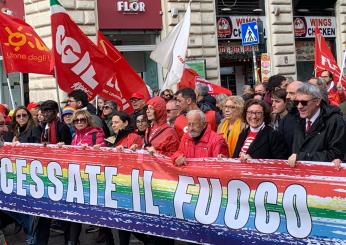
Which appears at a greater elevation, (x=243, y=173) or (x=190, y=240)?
(x=243, y=173)

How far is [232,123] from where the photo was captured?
19.2 ft

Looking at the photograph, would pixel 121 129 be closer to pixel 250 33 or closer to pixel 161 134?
pixel 161 134

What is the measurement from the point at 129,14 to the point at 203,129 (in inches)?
431

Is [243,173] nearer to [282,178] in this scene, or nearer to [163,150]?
[282,178]

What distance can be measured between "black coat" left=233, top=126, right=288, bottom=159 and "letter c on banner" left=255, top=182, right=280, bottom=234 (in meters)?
0.46

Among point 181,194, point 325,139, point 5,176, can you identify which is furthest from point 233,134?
point 5,176

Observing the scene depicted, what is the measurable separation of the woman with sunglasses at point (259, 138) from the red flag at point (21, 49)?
4.10m

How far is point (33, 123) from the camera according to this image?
714 cm

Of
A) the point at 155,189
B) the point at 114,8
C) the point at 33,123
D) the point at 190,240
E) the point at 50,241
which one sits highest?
the point at 114,8

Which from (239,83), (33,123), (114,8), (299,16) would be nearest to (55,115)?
(33,123)

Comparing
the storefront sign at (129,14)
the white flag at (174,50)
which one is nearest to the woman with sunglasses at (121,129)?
the white flag at (174,50)

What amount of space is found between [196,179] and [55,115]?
8.90 feet

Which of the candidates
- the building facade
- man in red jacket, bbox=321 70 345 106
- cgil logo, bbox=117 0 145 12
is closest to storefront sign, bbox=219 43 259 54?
the building facade

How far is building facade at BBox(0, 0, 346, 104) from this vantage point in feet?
48.5
